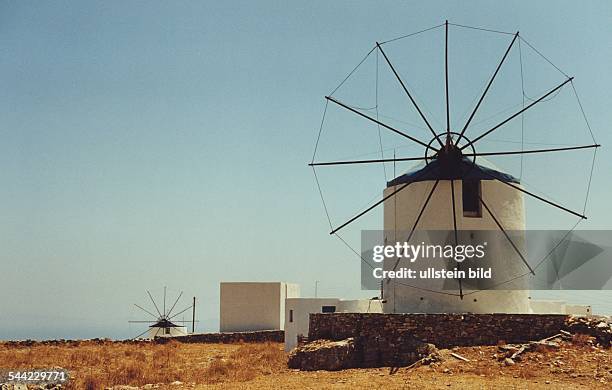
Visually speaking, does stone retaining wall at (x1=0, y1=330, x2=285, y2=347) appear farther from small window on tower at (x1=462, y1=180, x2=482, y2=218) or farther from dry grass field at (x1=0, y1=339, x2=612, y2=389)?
small window on tower at (x1=462, y1=180, x2=482, y2=218)

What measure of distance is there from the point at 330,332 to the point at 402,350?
7.28 ft

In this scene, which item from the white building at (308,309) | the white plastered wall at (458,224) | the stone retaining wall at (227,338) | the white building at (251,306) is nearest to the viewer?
the white plastered wall at (458,224)

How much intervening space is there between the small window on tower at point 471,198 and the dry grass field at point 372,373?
4.60m

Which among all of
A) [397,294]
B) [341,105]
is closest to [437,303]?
[397,294]

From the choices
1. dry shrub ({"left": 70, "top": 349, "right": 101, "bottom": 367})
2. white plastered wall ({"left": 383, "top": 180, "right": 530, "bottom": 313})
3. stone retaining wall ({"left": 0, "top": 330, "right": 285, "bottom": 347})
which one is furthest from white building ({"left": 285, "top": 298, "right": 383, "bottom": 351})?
dry shrub ({"left": 70, "top": 349, "right": 101, "bottom": 367})

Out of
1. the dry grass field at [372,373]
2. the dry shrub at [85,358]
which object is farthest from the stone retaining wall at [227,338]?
the dry grass field at [372,373]

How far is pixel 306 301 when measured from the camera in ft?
88.1

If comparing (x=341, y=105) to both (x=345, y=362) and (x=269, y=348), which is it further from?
(x=269, y=348)

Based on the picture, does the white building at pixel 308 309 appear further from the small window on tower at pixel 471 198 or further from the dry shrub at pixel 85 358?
the dry shrub at pixel 85 358

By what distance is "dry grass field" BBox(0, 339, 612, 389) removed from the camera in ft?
49.3

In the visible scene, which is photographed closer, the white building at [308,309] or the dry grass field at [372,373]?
the dry grass field at [372,373]

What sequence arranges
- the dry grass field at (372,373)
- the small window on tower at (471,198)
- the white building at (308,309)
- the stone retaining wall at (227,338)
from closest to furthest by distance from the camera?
the dry grass field at (372,373) < the small window on tower at (471,198) < the white building at (308,309) < the stone retaining wall at (227,338)

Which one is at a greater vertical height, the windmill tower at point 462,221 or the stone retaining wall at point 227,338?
the windmill tower at point 462,221

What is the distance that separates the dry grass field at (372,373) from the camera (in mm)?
15016
